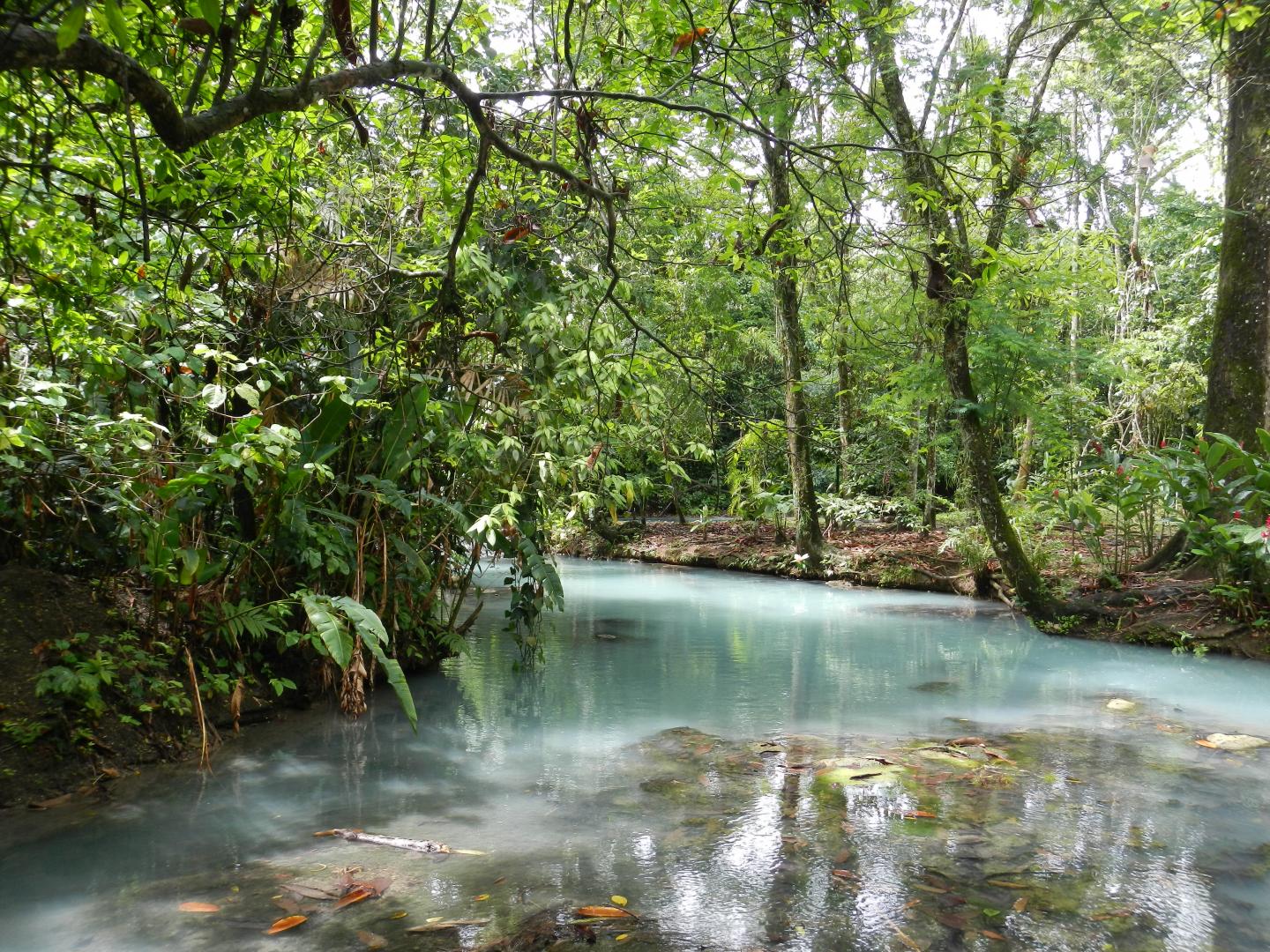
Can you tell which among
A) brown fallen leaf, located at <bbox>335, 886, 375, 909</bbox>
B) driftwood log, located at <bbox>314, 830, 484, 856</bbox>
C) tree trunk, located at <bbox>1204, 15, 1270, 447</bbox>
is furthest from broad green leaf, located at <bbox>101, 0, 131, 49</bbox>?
tree trunk, located at <bbox>1204, 15, 1270, 447</bbox>

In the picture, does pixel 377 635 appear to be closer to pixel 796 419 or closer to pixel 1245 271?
pixel 1245 271

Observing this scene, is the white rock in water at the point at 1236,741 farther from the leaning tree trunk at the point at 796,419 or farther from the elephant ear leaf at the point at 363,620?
the leaning tree trunk at the point at 796,419

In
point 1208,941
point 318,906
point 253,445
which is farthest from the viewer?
point 253,445

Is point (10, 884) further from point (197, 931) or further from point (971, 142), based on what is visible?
point (971, 142)

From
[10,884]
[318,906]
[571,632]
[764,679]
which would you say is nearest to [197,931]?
[318,906]

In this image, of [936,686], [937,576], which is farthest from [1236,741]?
[937,576]

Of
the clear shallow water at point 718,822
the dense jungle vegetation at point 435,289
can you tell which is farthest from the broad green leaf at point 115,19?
the clear shallow water at point 718,822

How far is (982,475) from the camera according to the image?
28.2 feet

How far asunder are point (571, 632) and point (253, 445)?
525 centimetres

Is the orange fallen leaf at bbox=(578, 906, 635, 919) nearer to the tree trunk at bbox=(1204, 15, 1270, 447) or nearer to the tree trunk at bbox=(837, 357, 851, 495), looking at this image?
the tree trunk at bbox=(1204, 15, 1270, 447)

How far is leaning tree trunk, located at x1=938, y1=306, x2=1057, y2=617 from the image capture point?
8.49 meters

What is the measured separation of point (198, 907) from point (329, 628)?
1323 millimetres

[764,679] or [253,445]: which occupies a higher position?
[253,445]

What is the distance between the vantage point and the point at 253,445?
4.11 m
